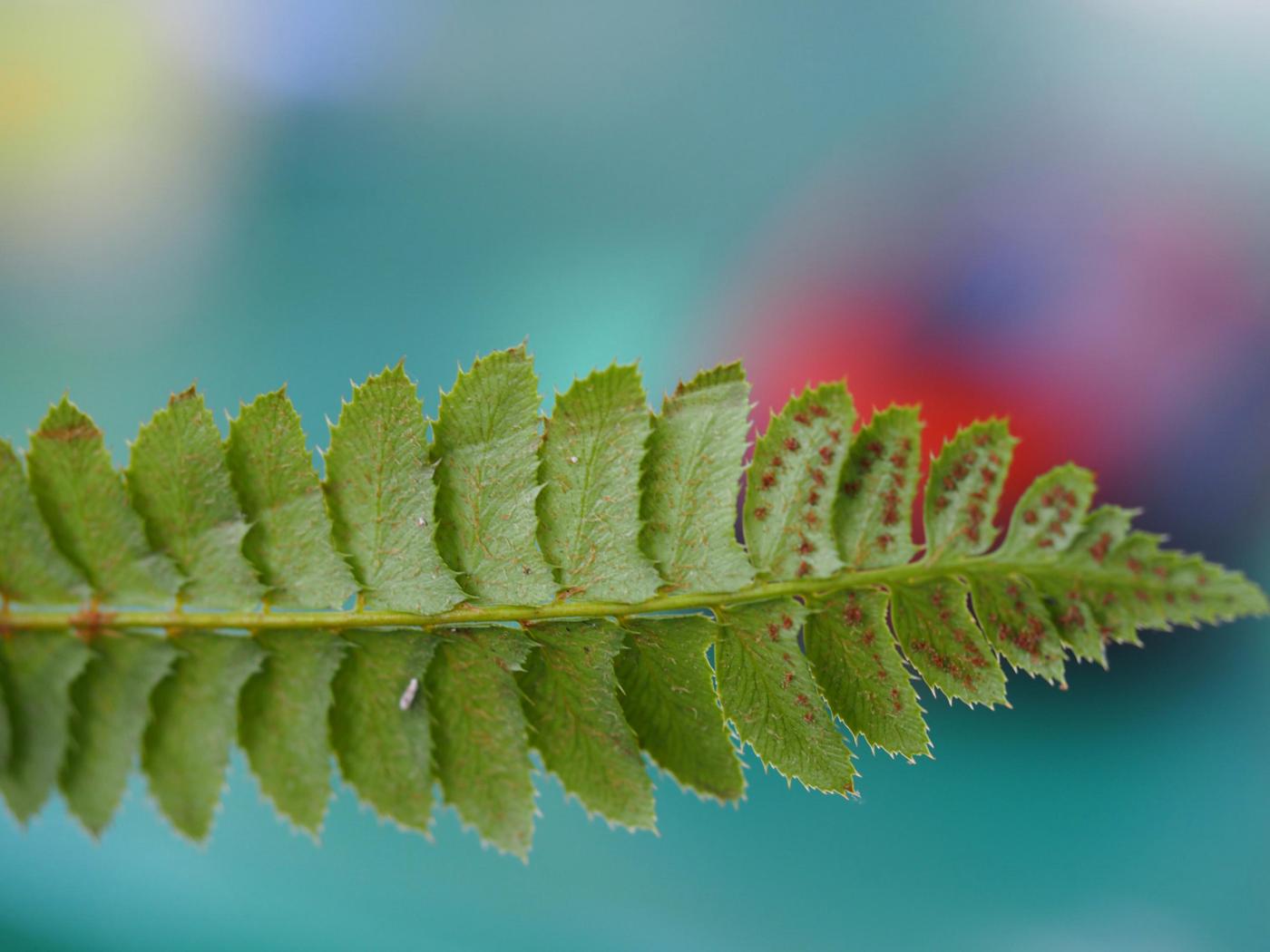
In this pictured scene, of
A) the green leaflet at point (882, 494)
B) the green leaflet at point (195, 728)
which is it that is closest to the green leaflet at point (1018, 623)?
the green leaflet at point (882, 494)

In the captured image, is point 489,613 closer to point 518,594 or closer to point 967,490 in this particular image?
point 518,594

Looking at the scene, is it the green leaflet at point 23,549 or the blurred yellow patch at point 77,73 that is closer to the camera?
the green leaflet at point 23,549

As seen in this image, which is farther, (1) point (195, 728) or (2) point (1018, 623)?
(2) point (1018, 623)

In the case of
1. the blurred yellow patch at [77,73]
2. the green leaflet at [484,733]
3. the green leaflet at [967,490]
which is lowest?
the green leaflet at [484,733]

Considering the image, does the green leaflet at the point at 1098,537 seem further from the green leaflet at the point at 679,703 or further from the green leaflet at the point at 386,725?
the green leaflet at the point at 386,725

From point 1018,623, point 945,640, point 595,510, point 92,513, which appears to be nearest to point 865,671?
point 945,640

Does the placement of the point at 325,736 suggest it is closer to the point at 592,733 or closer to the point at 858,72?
the point at 592,733

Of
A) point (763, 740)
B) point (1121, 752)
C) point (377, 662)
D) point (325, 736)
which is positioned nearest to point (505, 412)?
point (377, 662)
